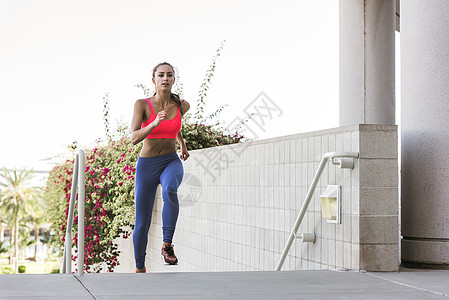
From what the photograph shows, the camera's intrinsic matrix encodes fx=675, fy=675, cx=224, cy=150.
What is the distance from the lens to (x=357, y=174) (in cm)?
525

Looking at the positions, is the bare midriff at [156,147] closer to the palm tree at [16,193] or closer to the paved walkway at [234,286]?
the paved walkway at [234,286]

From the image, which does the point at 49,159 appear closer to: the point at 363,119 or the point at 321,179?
the point at 363,119

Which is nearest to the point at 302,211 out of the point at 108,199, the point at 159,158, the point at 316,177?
→ the point at 316,177

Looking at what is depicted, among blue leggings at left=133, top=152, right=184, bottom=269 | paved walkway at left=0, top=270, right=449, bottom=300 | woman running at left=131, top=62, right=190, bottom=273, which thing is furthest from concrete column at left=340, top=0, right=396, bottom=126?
paved walkway at left=0, top=270, right=449, bottom=300

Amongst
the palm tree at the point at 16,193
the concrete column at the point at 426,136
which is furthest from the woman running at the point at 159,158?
the palm tree at the point at 16,193

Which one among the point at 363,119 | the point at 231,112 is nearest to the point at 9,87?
the point at 231,112

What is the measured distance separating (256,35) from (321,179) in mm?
29199

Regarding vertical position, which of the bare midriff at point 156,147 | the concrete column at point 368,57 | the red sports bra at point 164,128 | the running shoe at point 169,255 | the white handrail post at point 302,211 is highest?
the concrete column at point 368,57

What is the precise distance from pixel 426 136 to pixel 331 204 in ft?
3.19

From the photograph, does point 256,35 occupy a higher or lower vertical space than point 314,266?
higher

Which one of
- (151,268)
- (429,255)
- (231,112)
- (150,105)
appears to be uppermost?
(231,112)

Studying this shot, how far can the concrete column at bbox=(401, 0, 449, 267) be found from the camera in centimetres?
548

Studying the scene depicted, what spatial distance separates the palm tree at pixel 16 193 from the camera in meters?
60.6

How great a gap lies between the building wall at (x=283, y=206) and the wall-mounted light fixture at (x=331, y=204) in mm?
49
